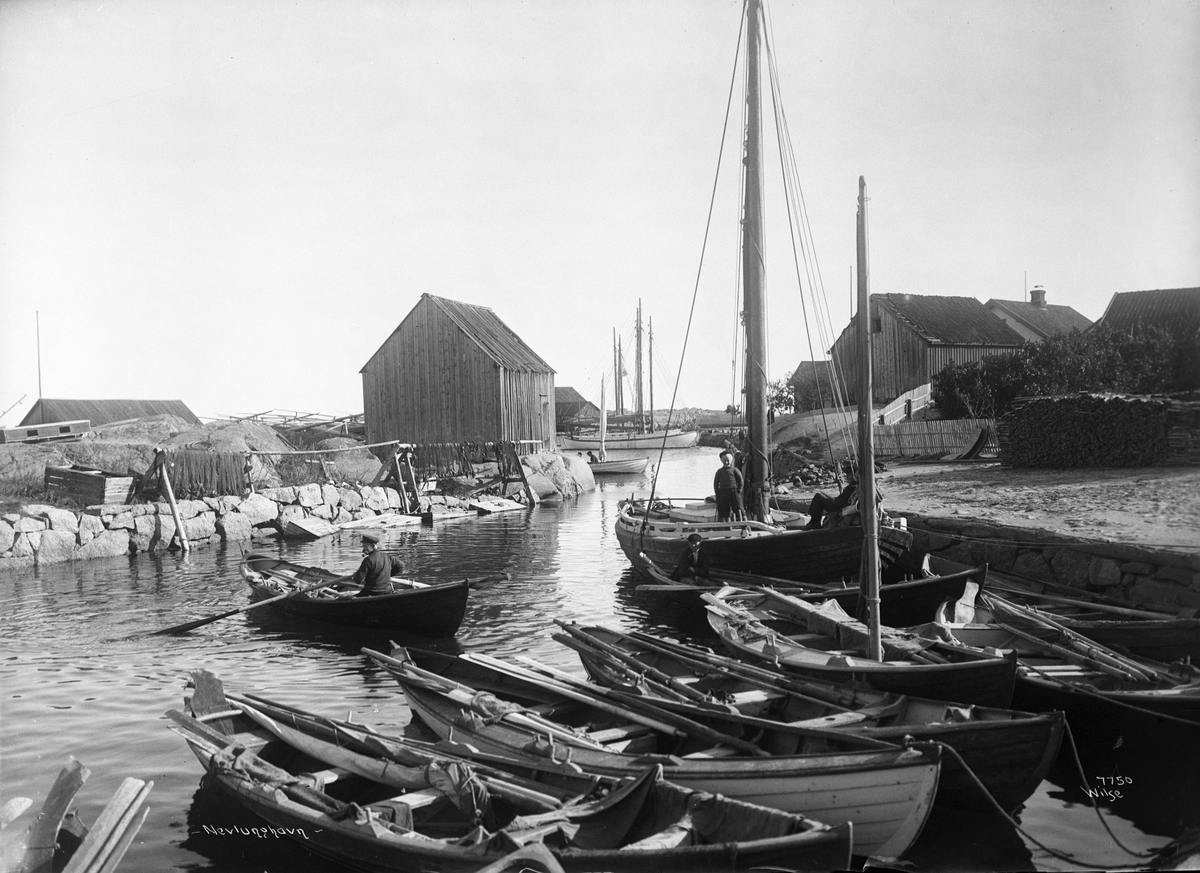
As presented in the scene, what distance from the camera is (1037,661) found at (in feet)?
29.3

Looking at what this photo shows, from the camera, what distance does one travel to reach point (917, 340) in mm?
39031

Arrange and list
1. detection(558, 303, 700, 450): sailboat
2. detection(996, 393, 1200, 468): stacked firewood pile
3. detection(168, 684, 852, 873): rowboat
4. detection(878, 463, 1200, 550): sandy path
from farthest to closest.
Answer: detection(558, 303, 700, 450): sailboat, detection(996, 393, 1200, 468): stacked firewood pile, detection(878, 463, 1200, 550): sandy path, detection(168, 684, 852, 873): rowboat

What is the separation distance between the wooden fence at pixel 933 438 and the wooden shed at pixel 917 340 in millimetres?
6353

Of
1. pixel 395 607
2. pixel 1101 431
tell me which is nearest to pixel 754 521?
pixel 395 607

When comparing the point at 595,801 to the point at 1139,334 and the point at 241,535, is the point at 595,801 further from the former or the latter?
the point at 1139,334

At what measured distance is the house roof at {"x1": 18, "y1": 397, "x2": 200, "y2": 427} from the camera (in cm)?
4791

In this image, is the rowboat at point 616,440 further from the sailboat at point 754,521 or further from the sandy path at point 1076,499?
the sailboat at point 754,521

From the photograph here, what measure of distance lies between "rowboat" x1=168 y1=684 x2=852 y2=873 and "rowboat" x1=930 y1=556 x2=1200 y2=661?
5.60 m

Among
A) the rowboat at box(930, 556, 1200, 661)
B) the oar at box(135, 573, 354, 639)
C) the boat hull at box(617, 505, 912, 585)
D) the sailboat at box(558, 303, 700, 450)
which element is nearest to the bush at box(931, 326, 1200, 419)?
the rowboat at box(930, 556, 1200, 661)

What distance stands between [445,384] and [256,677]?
2702 centimetres

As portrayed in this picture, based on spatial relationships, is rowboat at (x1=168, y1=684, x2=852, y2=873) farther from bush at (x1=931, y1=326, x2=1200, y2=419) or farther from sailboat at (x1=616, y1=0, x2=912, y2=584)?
bush at (x1=931, y1=326, x2=1200, y2=419)

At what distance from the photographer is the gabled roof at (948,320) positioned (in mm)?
39594
